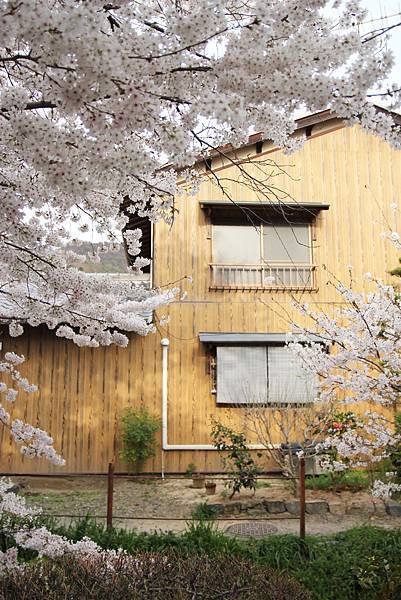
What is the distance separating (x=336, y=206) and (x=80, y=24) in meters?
9.40

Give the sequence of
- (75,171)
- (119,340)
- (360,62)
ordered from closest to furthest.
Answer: (360,62), (75,171), (119,340)

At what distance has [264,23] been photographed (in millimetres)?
2113

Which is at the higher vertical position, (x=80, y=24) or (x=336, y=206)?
(x=336, y=206)

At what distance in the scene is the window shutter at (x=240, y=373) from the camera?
9.80 m

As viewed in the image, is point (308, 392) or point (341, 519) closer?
point (341, 519)

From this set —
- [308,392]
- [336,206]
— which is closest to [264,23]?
[308,392]

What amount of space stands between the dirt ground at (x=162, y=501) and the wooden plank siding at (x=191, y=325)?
64 cm

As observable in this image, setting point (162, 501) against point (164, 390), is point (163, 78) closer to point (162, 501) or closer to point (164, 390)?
point (162, 501)

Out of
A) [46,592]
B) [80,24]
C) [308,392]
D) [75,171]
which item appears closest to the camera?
[80,24]

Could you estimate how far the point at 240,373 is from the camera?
9.89 meters

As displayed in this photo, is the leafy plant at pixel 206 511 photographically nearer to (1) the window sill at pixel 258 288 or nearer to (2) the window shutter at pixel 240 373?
(2) the window shutter at pixel 240 373

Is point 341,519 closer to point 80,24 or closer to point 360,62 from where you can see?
point 360,62

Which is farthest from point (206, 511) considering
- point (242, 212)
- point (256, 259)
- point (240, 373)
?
point (242, 212)

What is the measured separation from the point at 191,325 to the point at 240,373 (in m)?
1.17
